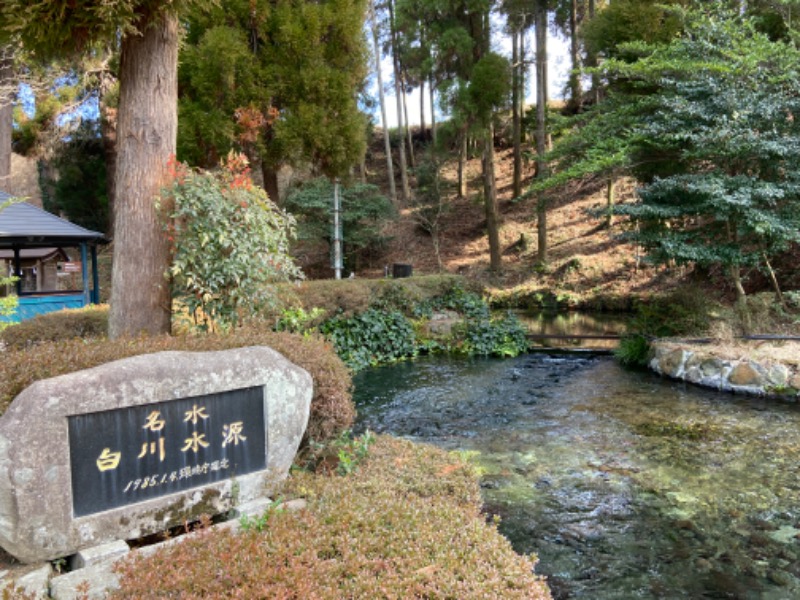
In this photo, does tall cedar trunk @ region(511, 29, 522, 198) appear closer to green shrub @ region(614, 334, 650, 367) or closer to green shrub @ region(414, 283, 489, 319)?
green shrub @ region(414, 283, 489, 319)

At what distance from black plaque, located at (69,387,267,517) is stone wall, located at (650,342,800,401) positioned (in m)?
6.90

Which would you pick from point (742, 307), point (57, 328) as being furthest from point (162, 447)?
point (742, 307)

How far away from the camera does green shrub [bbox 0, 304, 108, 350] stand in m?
6.67

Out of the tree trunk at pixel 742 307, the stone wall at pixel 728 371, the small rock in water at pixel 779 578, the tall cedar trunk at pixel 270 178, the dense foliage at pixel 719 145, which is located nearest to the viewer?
the small rock in water at pixel 779 578

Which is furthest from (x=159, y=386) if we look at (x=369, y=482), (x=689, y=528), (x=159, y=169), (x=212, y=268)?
(x=689, y=528)

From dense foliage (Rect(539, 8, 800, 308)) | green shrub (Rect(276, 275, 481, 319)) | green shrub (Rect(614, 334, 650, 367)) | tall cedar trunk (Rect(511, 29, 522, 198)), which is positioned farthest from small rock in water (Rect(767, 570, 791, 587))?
tall cedar trunk (Rect(511, 29, 522, 198))

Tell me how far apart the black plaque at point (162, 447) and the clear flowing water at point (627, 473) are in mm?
1993

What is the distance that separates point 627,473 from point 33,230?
36.1ft

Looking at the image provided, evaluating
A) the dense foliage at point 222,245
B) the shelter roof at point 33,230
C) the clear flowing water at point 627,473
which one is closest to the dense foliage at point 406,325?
the clear flowing water at point 627,473

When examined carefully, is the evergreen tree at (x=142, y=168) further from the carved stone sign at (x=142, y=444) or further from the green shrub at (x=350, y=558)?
the green shrub at (x=350, y=558)

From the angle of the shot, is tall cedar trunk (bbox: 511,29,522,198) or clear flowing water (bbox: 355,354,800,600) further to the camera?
tall cedar trunk (bbox: 511,29,522,198)

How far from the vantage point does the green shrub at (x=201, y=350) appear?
2818 millimetres

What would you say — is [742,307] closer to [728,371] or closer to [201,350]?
[728,371]

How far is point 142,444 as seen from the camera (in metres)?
2.98
